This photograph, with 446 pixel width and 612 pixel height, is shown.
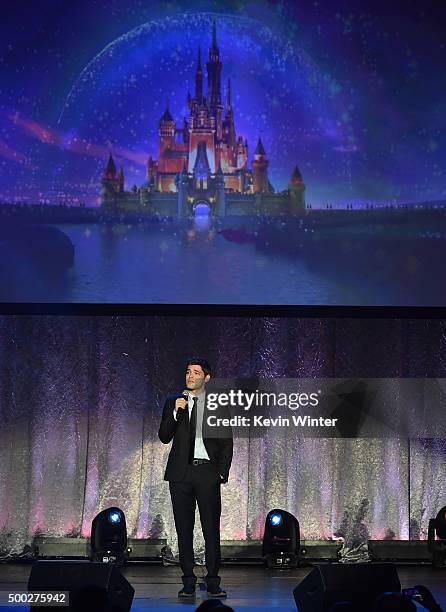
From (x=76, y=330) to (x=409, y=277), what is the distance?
237 cm

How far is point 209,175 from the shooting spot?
699 centimetres

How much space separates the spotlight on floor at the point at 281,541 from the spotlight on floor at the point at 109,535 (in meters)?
0.94

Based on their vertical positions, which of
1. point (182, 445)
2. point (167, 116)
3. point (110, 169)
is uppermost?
point (167, 116)

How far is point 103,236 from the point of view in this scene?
6820 mm

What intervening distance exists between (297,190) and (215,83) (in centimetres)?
97

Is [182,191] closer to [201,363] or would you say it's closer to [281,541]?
[201,363]

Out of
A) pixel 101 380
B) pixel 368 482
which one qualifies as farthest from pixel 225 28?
pixel 368 482

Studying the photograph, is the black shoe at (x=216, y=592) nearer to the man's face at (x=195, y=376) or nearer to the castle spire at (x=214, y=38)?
the man's face at (x=195, y=376)

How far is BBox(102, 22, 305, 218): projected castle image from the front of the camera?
6.88m

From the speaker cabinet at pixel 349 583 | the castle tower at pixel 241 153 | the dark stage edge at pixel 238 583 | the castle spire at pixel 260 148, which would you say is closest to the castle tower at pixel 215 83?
the castle tower at pixel 241 153

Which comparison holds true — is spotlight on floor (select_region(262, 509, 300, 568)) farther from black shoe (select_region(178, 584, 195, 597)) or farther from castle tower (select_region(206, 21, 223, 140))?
castle tower (select_region(206, 21, 223, 140))

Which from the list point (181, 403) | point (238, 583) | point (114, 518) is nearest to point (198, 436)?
point (181, 403)

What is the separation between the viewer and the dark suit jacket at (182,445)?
530 cm

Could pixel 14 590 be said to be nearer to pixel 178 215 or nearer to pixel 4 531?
pixel 4 531
